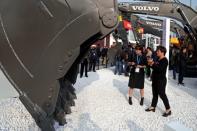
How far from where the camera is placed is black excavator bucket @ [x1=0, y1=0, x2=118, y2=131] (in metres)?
2.63

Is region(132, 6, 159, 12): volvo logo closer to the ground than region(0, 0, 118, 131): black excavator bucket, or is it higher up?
closer to the ground

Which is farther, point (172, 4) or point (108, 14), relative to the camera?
point (172, 4)

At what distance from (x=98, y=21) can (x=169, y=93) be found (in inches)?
372

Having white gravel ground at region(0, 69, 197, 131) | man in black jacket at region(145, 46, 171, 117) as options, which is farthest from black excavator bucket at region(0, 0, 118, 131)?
man in black jacket at region(145, 46, 171, 117)

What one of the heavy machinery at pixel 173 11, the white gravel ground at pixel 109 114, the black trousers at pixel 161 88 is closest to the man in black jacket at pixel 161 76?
the black trousers at pixel 161 88

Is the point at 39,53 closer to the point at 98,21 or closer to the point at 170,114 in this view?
the point at 98,21

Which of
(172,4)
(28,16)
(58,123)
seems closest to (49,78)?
(28,16)

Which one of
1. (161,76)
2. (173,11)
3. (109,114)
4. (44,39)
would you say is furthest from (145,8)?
(44,39)

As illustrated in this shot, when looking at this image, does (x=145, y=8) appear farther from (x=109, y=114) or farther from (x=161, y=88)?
(x=109, y=114)

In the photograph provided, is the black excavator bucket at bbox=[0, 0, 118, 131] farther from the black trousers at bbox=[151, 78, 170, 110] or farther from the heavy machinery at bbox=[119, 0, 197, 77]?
the heavy machinery at bbox=[119, 0, 197, 77]

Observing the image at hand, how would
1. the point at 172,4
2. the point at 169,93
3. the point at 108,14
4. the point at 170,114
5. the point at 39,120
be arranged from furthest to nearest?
the point at 172,4 < the point at 169,93 < the point at 170,114 < the point at 39,120 < the point at 108,14

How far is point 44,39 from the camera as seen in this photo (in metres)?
2.77

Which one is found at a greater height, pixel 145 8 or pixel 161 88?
pixel 161 88

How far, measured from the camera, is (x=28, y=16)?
107 inches
